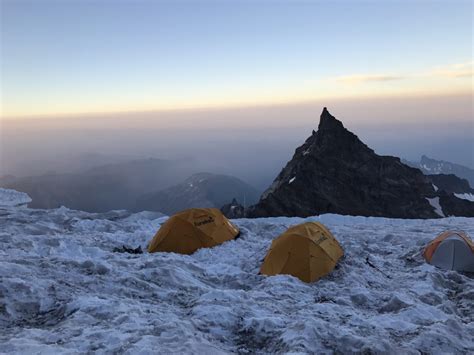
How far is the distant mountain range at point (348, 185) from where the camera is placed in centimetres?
4881

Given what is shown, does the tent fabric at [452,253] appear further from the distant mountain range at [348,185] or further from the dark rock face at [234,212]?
the dark rock face at [234,212]

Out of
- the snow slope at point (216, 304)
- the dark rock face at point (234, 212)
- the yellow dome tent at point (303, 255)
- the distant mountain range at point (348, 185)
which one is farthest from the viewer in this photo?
the dark rock face at point (234, 212)

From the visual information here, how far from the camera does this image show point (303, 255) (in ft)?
47.8

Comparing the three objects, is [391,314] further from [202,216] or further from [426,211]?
[426,211]

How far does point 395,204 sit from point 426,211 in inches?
194

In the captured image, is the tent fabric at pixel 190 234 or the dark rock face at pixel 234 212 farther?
the dark rock face at pixel 234 212

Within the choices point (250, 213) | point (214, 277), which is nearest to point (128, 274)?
point (214, 277)

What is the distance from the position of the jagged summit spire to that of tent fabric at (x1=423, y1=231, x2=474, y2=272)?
135 feet

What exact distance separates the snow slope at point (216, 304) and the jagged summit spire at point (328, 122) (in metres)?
39.8

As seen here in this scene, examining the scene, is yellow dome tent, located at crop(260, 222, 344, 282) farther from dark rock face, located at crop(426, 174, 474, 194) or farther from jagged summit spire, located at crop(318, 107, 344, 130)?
dark rock face, located at crop(426, 174, 474, 194)

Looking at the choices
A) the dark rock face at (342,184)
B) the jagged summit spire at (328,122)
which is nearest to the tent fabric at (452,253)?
the dark rock face at (342,184)

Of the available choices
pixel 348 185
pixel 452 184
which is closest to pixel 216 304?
pixel 348 185

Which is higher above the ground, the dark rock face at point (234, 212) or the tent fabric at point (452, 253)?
the tent fabric at point (452, 253)

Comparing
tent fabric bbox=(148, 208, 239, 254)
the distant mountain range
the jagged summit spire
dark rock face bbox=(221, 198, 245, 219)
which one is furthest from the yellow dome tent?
the jagged summit spire
